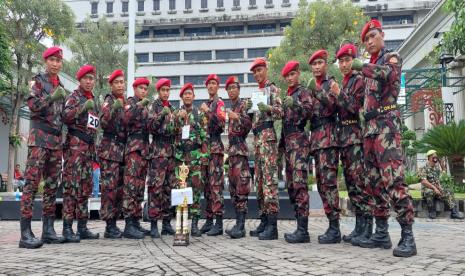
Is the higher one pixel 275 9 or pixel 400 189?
pixel 275 9

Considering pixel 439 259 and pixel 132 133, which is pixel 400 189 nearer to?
pixel 439 259

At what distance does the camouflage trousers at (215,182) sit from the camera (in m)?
6.38

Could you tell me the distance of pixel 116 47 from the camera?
2934 centimetres

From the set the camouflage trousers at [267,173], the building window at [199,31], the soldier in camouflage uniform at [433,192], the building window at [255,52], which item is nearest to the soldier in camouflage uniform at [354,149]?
the camouflage trousers at [267,173]

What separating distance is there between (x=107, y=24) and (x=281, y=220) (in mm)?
21756

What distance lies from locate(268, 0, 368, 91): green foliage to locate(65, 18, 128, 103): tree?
9920 millimetres

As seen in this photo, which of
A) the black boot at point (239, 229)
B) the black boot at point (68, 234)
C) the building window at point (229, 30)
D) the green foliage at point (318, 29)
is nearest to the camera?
the black boot at point (68, 234)

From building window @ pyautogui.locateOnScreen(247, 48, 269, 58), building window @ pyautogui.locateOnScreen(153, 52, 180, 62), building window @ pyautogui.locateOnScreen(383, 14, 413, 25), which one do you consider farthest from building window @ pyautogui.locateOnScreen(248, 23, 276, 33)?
building window @ pyautogui.locateOnScreen(383, 14, 413, 25)

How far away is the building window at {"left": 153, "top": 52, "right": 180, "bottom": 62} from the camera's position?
176 ft

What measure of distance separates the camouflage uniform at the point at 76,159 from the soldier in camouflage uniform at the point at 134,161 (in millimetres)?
499

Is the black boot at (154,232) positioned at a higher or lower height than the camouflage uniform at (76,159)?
lower

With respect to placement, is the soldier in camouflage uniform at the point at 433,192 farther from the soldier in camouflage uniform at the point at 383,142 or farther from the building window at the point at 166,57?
the building window at the point at 166,57

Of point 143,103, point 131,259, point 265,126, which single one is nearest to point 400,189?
point 265,126

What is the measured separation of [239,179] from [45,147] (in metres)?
2.62
